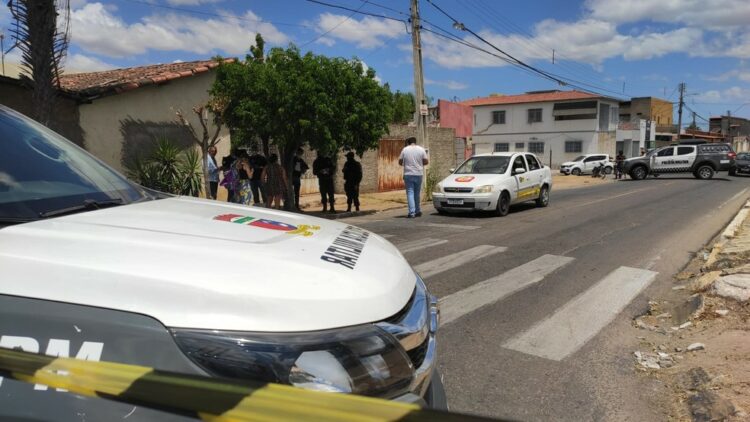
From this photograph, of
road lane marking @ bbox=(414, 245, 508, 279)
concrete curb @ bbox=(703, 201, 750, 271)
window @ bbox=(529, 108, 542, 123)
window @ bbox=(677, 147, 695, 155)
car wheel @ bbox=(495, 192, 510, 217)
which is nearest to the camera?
road lane marking @ bbox=(414, 245, 508, 279)

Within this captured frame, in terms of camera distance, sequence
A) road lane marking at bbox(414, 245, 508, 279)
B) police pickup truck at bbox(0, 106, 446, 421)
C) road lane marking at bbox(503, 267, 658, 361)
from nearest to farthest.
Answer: police pickup truck at bbox(0, 106, 446, 421)
road lane marking at bbox(503, 267, 658, 361)
road lane marking at bbox(414, 245, 508, 279)

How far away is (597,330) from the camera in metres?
4.82

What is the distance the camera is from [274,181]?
12758mm

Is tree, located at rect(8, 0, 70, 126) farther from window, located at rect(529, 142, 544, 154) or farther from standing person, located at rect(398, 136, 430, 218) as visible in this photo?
window, located at rect(529, 142, 544, 154)

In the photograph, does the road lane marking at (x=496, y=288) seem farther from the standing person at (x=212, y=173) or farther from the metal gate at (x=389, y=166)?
the metal gate at (x=389, y=166)

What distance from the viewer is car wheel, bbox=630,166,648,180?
30719 mm

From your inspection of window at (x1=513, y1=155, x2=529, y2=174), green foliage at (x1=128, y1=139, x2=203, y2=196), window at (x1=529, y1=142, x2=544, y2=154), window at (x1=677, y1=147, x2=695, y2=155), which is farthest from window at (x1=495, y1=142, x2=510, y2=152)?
green foliage at (x1=128, y1=139, x2=203, y2=196)

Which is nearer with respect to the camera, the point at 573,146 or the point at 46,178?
the point at 46,178

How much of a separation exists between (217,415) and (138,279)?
47 cm

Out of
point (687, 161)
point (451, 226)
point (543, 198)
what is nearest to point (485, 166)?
point (543, 198)

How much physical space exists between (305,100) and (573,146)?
45.7m

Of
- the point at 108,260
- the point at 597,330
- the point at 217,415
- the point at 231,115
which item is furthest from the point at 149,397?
the point at 231,115

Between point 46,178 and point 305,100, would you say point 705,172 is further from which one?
point 46,178

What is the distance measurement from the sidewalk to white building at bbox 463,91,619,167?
4497 centimetres
